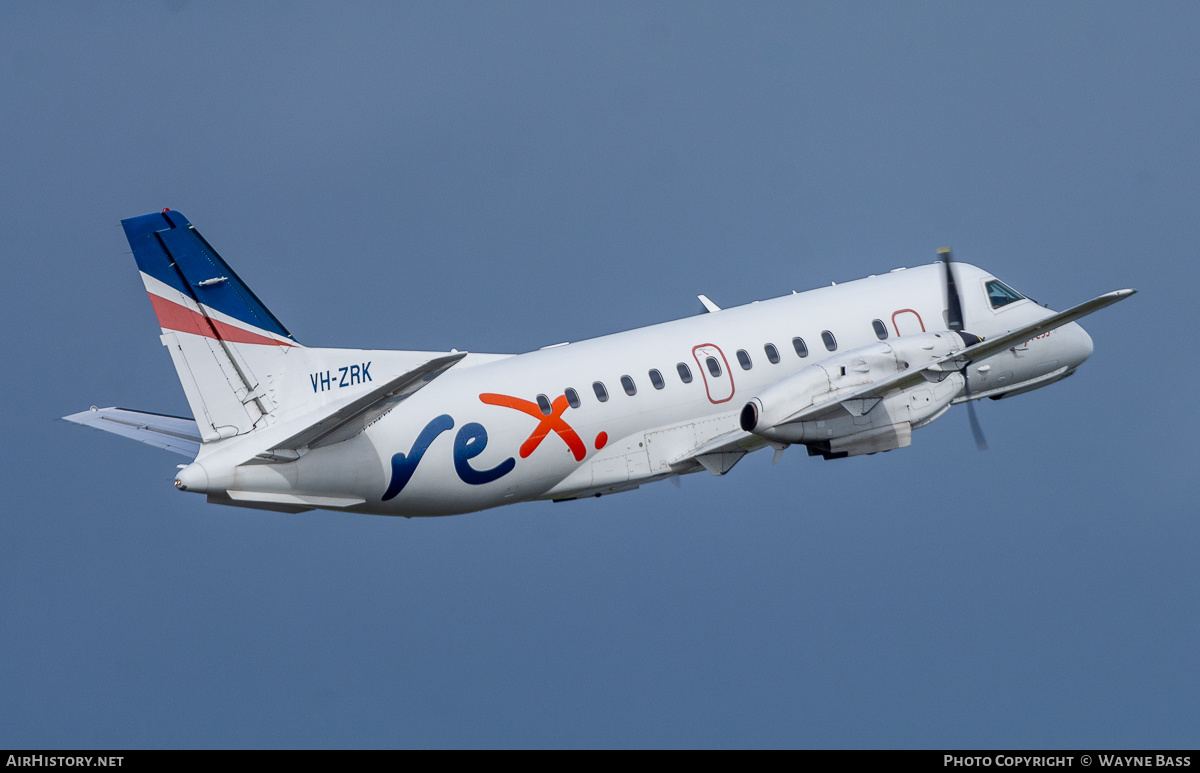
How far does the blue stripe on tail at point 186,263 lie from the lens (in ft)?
78.6

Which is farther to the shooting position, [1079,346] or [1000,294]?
[1079,346]

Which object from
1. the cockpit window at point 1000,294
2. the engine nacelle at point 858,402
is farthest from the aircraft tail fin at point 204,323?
the cockpit window at point 1000,294

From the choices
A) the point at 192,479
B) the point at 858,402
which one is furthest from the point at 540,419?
the point at 192,479

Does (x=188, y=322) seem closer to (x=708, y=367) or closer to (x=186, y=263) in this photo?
(x=186, y=263)

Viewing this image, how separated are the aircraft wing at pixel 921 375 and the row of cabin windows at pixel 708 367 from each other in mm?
1808

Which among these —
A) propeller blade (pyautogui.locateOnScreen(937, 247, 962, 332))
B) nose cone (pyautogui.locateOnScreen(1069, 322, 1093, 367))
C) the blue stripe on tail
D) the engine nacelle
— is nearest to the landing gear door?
the engine nacelle

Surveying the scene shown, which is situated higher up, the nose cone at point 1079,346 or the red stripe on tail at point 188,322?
the red stripe on tail at point 188,322


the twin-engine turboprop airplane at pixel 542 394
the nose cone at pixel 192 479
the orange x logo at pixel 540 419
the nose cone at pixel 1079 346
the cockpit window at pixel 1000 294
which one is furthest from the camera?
the nose cone at pixel 1079 346

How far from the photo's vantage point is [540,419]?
26.2 meters

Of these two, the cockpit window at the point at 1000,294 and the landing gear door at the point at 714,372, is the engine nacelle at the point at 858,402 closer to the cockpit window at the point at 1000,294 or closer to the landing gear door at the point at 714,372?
the landing gear door at the point at 714,372

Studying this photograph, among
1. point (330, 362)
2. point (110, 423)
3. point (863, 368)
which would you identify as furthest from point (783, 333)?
point (110, 423)

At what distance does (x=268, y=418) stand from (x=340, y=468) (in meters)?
1.37

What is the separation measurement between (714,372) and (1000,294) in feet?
22.6

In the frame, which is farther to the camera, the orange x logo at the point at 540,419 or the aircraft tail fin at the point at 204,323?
the orange x logo at the point at 540,419
